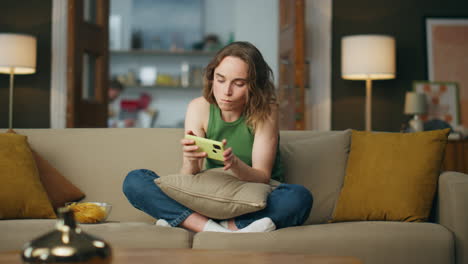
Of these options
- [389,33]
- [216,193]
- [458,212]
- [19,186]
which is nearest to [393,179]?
[458,212]

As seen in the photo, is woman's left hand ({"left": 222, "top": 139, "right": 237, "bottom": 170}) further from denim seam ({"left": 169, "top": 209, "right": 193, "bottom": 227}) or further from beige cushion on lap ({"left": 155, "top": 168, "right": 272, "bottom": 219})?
denim seam ({"left": 169, "top": 209, "right": 193, "bottom": 227})

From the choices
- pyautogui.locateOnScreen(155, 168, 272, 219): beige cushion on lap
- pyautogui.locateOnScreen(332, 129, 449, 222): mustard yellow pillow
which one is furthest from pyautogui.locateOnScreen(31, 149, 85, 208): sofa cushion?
pyautogui.locateOnScreen(332, 129, 449, 222): mustard yellow pillow

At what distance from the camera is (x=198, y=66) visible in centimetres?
805

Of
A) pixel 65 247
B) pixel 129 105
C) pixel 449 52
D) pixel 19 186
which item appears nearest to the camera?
pixel 65 247

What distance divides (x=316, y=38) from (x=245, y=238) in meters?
3.69

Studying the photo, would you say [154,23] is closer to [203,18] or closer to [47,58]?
[203,18]

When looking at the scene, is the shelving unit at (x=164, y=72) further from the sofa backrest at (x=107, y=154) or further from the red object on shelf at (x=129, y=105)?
the sofa backrest at (x=107, y=154)

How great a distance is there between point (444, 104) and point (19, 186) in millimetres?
3994

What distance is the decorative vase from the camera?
1122 mm

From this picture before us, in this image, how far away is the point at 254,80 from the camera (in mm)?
2330

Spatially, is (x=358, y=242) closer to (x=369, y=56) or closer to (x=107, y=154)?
(x=107, y=154)

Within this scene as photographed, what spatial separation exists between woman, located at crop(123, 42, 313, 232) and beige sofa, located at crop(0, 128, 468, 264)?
9 cm

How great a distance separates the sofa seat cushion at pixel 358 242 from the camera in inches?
80.6

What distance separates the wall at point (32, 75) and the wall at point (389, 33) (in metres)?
2.59
